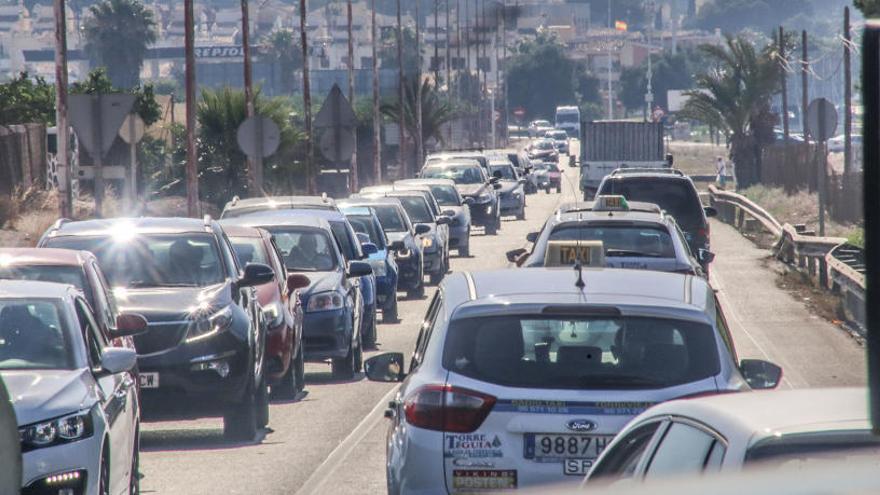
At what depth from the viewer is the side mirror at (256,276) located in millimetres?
14125

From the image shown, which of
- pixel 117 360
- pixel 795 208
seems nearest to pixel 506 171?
pixel 795 208

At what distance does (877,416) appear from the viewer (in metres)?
2.96

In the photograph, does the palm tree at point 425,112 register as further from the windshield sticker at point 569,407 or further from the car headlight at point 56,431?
the windshield sticker at point 569,407

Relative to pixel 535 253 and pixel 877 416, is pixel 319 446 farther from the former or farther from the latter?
pixel 877 416

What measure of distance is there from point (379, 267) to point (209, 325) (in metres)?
10.2

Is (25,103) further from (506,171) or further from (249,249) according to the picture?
(249,249)

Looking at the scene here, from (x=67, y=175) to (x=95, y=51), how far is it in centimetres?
12794

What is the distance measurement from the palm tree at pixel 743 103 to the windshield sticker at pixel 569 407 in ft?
233

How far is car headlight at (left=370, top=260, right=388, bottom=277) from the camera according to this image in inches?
926

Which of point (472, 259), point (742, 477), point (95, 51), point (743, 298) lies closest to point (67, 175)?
point (743, 298)

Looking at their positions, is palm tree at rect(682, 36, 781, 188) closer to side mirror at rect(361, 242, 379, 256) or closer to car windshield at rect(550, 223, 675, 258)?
side mirror at rect(361, 242, 379, 256)

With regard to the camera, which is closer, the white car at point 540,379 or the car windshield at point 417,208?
the white car at point 540,379

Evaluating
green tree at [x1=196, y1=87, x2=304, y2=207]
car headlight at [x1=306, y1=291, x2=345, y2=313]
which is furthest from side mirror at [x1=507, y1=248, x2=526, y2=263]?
green tree at [x1=196, y1=87, x2=304, y2=207]

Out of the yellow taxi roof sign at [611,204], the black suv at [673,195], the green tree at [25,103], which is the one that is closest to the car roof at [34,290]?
the yellow taxi roof sign at [611,204]
